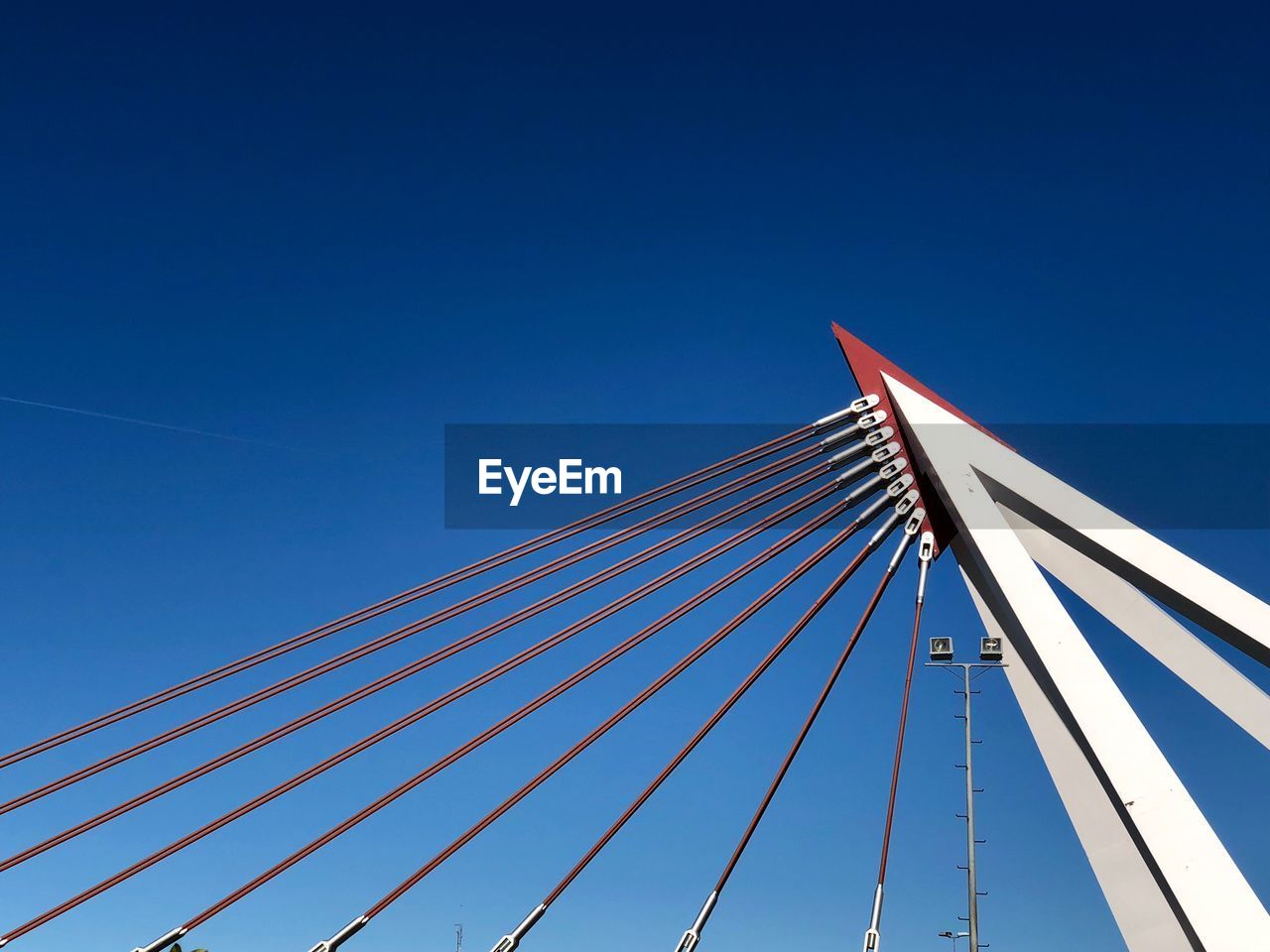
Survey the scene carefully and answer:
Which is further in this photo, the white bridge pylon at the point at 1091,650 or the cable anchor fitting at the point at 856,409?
the cable anchor fitting at the point at 856,409

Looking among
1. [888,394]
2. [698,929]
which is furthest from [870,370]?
[698,929]

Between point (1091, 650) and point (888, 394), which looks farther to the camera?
point (888, 394)

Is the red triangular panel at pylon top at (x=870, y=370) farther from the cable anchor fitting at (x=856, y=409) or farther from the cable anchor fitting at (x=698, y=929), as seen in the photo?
the cable anchor fitting at (x=698, y=929)

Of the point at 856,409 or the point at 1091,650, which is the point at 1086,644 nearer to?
the point at 1091,650

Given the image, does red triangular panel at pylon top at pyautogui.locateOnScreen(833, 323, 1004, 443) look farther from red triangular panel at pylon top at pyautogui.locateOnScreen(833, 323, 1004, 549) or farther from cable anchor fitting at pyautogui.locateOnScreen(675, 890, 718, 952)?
cable anchor fitting at pyautogui.locateOnScreen(675, 890, 718, 952)

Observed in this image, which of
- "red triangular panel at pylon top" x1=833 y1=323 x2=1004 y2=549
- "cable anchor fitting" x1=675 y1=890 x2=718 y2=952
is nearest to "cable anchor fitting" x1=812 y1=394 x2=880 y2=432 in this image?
"red triangular panel at pylon top" x1=833 y1=323 x2=1004 y2=549

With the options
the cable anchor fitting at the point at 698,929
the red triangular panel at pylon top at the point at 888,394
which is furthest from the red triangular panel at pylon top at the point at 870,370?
the cable anchor fitting at the point at 698,929
